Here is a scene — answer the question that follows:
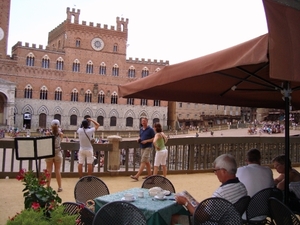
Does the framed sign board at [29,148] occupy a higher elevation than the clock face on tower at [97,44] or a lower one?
lower

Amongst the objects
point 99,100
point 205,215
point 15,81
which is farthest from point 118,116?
point 205,215

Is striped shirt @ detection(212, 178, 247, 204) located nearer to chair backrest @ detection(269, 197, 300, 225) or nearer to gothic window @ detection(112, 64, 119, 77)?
chair backrest @ detection(269, 197, 300, 225)

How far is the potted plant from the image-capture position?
239 cm

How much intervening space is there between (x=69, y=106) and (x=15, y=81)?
312 inches

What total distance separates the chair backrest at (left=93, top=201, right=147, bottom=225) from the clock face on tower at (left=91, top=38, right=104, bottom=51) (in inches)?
1934

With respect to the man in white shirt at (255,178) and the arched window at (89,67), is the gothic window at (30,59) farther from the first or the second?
the man in white shirt at (255,178)

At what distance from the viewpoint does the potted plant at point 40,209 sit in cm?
239

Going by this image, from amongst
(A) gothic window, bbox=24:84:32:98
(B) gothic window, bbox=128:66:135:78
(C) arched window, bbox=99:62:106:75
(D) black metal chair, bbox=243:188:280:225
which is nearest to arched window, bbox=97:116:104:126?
(C) arched window, bbox=99:62:106:75

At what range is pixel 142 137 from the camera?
846 cm

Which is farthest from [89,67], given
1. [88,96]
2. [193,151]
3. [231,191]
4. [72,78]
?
[231,191]

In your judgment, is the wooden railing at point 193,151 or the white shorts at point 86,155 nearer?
the white shorts at point 86,155

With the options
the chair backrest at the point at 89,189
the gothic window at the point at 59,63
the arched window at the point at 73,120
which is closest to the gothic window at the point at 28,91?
the gothic window at the point at 59,63

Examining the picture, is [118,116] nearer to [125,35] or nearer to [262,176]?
[125,35]

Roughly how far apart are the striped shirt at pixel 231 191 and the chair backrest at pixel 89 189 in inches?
60.5
